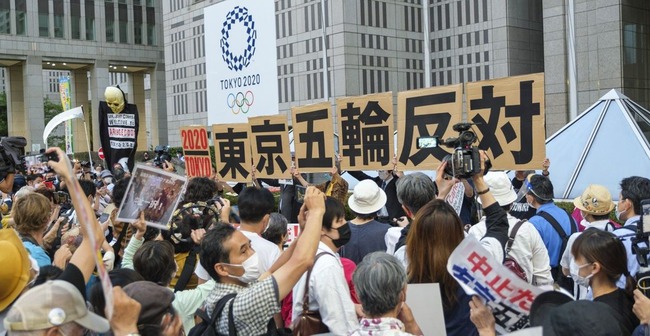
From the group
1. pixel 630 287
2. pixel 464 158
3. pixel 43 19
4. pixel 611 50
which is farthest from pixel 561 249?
pixel 43 19

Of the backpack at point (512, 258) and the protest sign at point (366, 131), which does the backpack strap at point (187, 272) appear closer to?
the backpack at point (512, 258)

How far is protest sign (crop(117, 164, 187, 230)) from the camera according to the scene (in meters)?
4.99

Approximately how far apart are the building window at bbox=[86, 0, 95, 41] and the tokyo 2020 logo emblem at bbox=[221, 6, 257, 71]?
47329 millimetres

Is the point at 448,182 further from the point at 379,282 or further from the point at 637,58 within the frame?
the point at 637,58

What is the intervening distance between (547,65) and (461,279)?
133ft

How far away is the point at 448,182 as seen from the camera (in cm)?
500

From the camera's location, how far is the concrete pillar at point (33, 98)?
57156 millimetres

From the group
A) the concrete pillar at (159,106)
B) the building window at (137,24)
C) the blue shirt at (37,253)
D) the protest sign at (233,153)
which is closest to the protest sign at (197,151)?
the protest sign at (233,153)

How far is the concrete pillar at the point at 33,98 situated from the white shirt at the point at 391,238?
57378mm

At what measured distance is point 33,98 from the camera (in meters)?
57.1

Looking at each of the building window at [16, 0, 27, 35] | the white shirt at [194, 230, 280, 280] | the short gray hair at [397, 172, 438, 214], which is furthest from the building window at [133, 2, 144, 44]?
the white shirt at [194, 230, 280, 280]

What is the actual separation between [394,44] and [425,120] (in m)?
50.1

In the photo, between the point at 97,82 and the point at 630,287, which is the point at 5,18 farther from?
the point at 630,287

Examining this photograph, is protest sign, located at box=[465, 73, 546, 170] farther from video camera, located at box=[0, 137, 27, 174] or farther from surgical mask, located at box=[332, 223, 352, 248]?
video camera, located at box=[0, 137, 27, 174]
